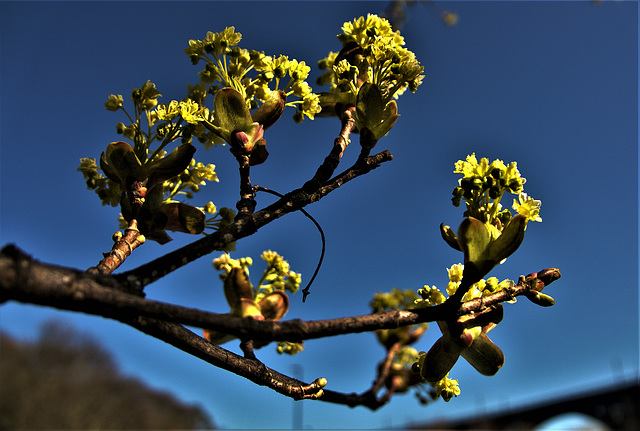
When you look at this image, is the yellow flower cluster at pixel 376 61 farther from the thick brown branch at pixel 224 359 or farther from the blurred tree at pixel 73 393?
the blurred tree at pixel 73 393

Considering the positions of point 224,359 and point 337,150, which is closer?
point 224,359

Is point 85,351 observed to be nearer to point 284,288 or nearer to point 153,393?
point 153,393

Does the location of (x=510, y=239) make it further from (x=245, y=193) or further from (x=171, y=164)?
(x=171, y=164)

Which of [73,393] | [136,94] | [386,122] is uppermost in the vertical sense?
[73,393]

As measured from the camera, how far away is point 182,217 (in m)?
0.88

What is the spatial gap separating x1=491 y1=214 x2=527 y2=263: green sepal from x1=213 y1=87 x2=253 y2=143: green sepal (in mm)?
478

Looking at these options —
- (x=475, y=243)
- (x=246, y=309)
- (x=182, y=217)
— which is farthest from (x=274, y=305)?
(x=475, y=243)

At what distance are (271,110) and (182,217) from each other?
27 centimetres

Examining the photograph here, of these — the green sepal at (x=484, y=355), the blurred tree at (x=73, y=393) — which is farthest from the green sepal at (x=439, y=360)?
the blurred tree at (x=73, y=393)

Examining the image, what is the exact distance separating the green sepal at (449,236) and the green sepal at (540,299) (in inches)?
5.2

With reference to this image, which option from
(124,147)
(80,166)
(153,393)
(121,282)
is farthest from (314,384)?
(153,393)

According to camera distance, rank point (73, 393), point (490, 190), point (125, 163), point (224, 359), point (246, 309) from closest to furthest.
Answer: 1. point (224, 359)
2. point (490, 190)
3. point (125, 163)
4. point (246, 309)
5. point (73, 393)

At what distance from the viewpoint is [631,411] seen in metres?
18.5

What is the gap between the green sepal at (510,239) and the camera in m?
0.69
